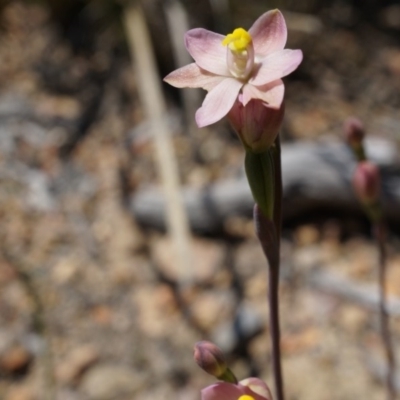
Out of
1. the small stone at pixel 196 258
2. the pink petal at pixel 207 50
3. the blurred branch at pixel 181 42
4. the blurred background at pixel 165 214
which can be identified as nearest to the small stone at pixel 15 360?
the blurred background at pixel 165 214

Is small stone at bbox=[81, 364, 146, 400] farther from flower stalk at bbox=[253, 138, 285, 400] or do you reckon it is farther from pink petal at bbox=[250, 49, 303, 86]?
pink petal at bbox=[250, 49, 303, 86]

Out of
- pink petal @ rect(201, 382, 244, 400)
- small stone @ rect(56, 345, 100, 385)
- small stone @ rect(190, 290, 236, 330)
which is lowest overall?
small stone @ rect(190, 290, 236, 330)

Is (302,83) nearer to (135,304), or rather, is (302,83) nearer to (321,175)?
(321,175)

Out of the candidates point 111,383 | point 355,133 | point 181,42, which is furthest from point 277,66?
point 181,42

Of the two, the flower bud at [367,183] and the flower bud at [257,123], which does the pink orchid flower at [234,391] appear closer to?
the flower bud at [257,123]

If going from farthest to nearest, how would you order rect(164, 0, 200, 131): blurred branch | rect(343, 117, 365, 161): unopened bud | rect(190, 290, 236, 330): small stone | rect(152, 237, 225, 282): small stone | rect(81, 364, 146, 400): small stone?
rect(164, 0, 200, 131): blurred branch
rect(152, 237, 225, 282): small stone
rect(190, 290, 236, 330): small stone
rect(81, 364, 146, 400): small stone
rect(343, 117, 365, 161): unopened bud

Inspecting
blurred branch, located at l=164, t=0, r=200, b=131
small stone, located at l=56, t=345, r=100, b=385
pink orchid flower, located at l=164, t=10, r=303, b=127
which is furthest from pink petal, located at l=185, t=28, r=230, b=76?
blurred branch, located at l=164, t=0, r=200, b=131

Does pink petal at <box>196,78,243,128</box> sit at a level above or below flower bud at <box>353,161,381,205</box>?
above

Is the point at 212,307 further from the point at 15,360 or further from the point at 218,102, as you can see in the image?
the point at 218,102

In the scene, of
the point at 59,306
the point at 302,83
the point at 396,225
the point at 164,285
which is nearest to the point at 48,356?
the point at 59,306
